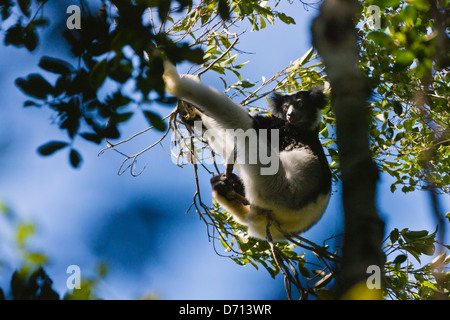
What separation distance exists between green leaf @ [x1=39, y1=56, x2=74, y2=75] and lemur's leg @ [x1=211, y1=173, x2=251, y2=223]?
6.41ft

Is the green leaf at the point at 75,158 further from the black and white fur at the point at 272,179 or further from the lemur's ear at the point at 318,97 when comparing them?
the lemur's ear at the point at 318,97

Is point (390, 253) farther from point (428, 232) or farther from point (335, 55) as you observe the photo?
point (335, 55)

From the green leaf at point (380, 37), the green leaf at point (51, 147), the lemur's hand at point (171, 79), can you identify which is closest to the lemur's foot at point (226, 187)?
the lemur's hand at point (171, 79)

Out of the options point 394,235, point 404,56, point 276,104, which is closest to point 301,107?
point 276,104

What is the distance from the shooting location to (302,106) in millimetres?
4414

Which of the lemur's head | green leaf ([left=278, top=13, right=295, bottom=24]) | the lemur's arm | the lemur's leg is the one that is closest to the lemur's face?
the lemur's head

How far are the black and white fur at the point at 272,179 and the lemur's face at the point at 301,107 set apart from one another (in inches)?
2.8

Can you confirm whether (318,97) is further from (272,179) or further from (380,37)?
(380,37)

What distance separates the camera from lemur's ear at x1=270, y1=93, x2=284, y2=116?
15.2ft

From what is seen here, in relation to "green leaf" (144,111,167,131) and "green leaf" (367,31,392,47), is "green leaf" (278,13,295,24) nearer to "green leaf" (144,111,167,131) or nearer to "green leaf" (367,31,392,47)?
"green leaf" (367,31,392,47)

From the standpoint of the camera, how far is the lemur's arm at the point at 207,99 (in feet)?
8.98

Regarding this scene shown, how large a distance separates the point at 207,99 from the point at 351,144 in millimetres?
2005
